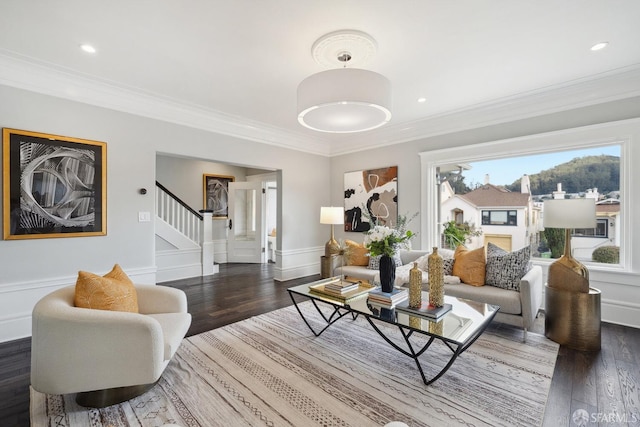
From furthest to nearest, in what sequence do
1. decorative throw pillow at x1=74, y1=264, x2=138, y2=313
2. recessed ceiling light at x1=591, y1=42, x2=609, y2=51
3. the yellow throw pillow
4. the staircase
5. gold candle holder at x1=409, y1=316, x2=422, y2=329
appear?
the staircase → the yellow throw pillow → recessed ceiling light at x1=591, y1=42, x2=609, y2=51 → gold candle holder at x1=409, y1=316, x2=422, y2=329 → decorative throw pillow at x1=74, y1=264, x2=138, y2=313

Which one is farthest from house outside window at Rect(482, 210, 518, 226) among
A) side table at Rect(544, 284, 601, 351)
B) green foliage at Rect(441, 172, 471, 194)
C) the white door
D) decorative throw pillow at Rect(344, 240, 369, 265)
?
the white door

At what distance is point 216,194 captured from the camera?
24.6ft

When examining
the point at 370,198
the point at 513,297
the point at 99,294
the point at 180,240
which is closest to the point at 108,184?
the point at 99,294

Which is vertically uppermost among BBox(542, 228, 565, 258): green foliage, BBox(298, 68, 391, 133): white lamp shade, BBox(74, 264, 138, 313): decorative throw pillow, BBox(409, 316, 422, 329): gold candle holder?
BBox(298, 68, 391, 133): white lamp shade

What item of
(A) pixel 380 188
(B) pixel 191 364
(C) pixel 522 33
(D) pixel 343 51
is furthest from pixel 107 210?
(C) pixel 522 33

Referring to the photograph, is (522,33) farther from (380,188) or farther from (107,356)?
(107,356)

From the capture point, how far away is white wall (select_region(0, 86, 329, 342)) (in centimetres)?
281

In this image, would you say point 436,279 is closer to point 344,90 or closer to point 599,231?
point 344,90

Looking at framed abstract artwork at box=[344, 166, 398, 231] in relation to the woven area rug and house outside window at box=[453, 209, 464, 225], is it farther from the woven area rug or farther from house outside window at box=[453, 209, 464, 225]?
the woven area rug

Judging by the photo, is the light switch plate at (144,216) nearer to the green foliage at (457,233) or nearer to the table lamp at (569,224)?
the green foliage at (457,233)

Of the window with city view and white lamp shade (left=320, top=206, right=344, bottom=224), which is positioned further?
white lamp shade (left=320, top=206, right=344, bottom=224)

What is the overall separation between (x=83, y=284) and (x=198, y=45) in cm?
210

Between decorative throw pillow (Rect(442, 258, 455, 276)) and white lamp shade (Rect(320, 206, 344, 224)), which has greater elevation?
white lamp shade (Rect(320, 206, 344, 224))

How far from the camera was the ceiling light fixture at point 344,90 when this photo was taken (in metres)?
2.03
